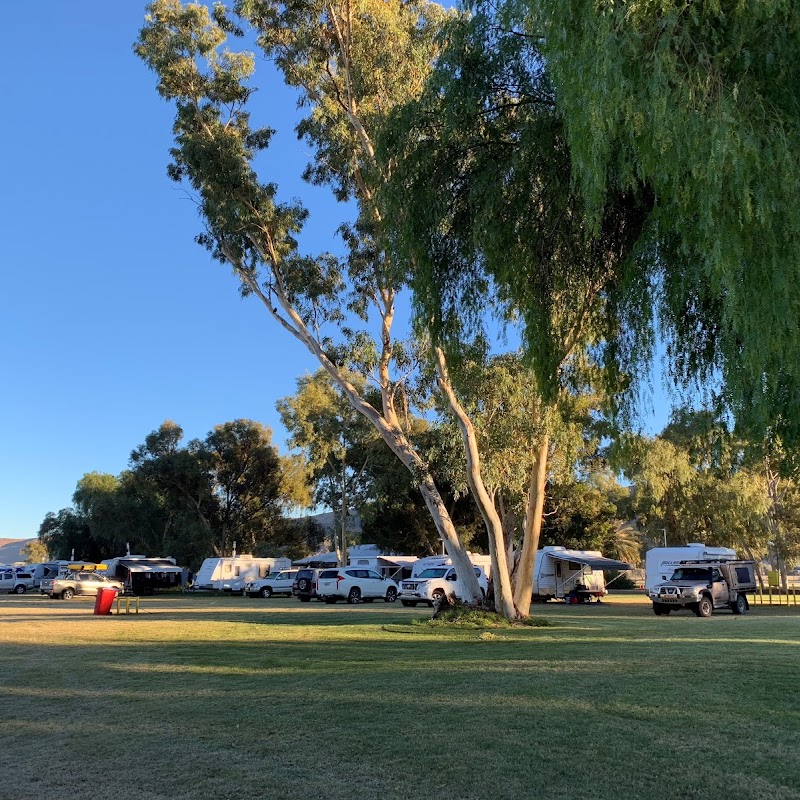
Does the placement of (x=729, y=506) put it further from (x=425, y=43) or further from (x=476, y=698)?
(x=476, y=698)

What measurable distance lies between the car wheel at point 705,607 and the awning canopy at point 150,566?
32.0m

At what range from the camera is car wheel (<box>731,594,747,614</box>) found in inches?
1081

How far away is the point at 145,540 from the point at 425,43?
171 feet

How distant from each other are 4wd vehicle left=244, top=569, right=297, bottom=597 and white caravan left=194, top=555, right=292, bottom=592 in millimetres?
1439

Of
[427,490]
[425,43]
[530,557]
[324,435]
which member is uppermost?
[425,43]

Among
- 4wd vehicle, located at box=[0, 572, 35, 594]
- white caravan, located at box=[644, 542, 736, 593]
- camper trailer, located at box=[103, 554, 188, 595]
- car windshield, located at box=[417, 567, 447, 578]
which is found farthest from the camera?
4wd vehicle, located at box=[0, 572, 35, 594]

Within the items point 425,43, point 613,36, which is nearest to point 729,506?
point 425,43

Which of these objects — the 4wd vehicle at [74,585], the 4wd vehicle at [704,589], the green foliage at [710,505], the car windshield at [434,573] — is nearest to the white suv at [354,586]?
the car windshield at [434,573]

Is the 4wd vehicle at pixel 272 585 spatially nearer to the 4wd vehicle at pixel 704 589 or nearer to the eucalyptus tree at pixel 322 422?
the eucalyptus tree at pixel 322 422

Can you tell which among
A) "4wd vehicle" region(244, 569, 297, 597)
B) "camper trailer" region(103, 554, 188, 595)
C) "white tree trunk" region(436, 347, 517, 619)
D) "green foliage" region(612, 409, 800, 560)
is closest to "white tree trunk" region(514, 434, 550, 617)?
"white tree trunk" region(436, 347, 517, 619)

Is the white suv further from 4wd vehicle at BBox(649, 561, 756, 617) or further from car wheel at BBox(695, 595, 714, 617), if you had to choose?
car wheel at BBox(695, 595, 714, 617)

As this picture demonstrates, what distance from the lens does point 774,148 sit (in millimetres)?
5531

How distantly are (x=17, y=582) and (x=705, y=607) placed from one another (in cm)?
4339

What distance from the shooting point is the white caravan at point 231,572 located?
4347 centimetres
